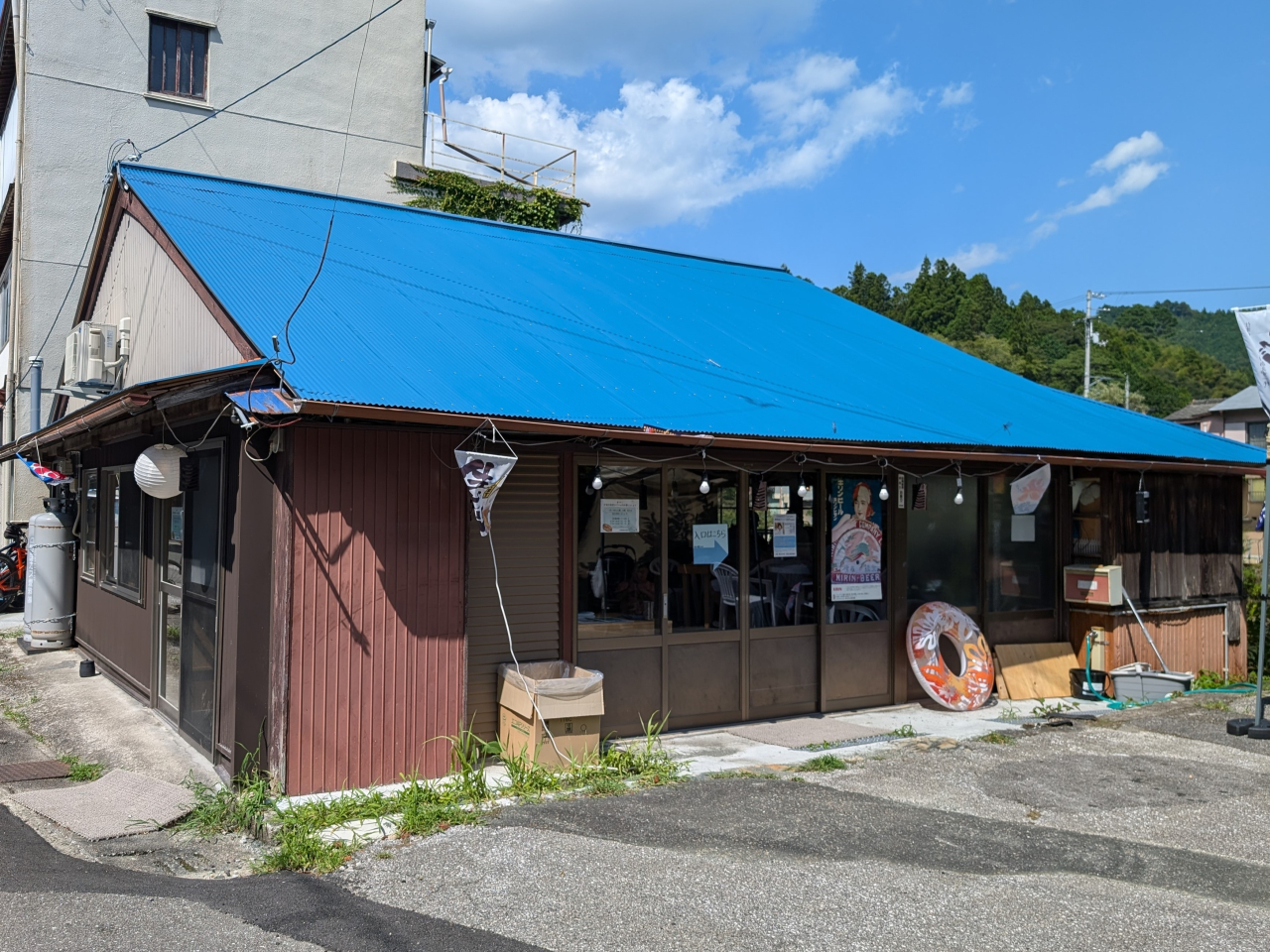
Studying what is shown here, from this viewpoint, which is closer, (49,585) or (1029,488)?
(1029,488)

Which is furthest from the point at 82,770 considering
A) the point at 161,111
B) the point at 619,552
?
the point at 161,111

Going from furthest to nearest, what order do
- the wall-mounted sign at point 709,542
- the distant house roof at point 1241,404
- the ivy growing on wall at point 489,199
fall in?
the distant house roof at point 1241,404
the ivy growing on wall at point 489,199
the wall-mounted sign at point 709,542

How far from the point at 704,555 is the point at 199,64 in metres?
16.7

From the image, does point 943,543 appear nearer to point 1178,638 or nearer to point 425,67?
point 1178,638

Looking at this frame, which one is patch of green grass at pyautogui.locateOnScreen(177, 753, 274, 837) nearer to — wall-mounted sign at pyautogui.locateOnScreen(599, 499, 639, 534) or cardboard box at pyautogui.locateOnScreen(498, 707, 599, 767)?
cardboard box at pyautogui.locateOnScreen(498, 707, 599, 767)

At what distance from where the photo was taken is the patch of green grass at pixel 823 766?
733cm

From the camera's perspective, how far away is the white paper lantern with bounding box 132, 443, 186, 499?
746cm

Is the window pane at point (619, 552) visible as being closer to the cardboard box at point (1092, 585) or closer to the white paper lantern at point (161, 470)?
the white paper lantern at point (161, 470)

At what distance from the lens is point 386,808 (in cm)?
606

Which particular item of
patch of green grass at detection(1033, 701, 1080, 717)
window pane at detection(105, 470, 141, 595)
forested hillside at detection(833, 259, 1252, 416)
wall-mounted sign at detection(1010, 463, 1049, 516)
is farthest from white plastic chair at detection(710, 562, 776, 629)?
forested hillside at detection(833, 259, 1252, 416)

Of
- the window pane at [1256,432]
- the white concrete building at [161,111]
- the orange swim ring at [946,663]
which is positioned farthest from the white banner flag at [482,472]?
the window pane at [1256,432]

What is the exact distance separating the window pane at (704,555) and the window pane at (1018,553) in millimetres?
3211

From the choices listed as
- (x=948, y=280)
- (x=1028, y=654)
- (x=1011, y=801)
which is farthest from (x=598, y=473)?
(x=948, y=280)

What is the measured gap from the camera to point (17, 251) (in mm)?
17078
